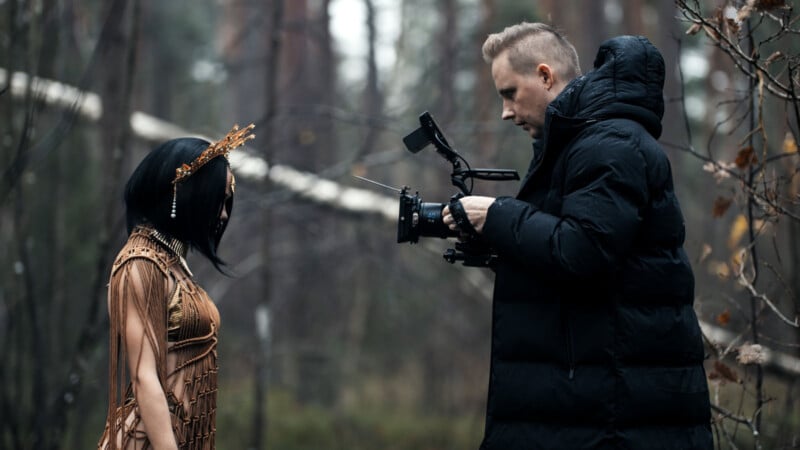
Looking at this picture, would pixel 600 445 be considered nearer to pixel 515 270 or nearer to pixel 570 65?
pixel 515 270

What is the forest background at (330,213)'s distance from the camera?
4.25 meters

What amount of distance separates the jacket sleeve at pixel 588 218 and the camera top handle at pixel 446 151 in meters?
0.35

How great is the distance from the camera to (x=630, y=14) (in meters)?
15.0

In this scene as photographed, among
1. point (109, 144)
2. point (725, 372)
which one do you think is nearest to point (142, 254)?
point (725, 372)

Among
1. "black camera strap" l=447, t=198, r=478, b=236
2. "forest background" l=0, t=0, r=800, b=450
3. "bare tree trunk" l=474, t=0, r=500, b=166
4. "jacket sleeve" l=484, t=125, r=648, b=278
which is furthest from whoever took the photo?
"bare tree trunk" l=474, t=0, r=500, b=166

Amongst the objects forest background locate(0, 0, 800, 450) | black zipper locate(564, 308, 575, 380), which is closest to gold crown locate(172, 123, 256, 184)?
black zipper locate(564, 308, 575, 380)

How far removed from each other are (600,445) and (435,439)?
771 centimetres

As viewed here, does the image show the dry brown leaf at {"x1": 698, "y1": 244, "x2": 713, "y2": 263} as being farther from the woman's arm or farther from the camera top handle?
the woman's arm

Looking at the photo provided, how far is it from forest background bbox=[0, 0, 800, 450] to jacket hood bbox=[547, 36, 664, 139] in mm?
800

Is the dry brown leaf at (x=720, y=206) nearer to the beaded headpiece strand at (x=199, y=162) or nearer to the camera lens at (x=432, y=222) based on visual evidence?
the camera lens at (x=432, y=222)

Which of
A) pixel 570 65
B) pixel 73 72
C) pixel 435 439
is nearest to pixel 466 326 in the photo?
pixel 435 439

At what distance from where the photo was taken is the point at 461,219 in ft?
8.89

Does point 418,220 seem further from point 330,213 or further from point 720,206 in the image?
point 330,213

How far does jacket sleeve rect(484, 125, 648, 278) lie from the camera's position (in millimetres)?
2381
